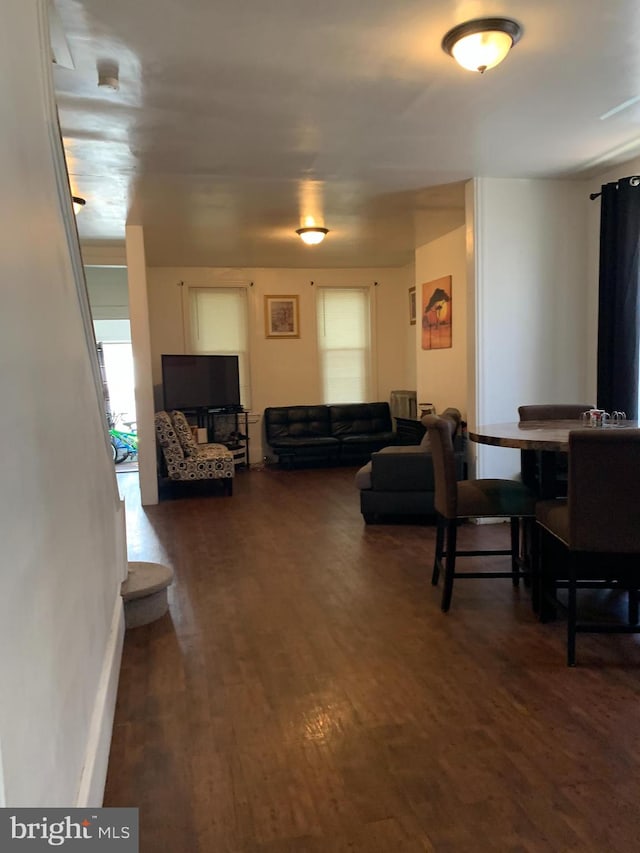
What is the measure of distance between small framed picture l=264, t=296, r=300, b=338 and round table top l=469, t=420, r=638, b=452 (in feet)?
16.7

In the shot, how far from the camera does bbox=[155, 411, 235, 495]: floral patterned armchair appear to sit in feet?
19.9

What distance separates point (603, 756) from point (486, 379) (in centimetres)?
316

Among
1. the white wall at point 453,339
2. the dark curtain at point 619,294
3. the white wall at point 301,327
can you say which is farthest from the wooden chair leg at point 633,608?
the white wall at point 301,327

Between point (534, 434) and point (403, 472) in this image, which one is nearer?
point (534, 434)

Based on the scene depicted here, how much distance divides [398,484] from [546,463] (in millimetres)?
1846

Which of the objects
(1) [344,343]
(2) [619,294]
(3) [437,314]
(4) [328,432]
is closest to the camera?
(2) [619,294]

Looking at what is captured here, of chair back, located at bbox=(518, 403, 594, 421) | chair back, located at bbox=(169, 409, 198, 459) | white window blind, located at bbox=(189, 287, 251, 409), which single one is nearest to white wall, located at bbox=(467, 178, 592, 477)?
chair back, located at bbox=(518, 403, 594, 421)

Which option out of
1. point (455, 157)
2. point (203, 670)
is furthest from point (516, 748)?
point (455, 157)

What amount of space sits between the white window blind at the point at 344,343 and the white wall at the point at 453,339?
1.39 metres

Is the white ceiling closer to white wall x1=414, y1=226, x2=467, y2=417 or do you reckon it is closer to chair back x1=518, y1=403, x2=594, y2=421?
white wall x1=414, y1=226, x2=467, y2=417

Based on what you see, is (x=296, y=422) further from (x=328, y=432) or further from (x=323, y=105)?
(x=323, y=105)

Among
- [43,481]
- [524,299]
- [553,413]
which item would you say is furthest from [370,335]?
[43,481]

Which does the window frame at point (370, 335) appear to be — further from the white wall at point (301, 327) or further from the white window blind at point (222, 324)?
the white window blind at point (222, 324)

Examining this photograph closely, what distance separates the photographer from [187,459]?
6121 millimetres
